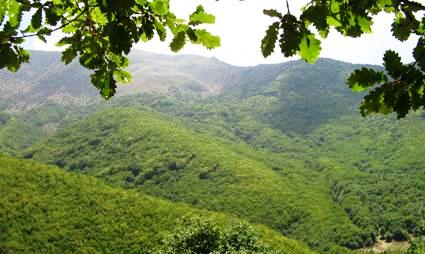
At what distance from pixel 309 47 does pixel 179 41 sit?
33.5 inches

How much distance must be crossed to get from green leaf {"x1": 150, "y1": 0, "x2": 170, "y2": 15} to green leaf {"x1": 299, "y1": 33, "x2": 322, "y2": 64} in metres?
0.76

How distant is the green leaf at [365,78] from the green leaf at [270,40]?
44cm

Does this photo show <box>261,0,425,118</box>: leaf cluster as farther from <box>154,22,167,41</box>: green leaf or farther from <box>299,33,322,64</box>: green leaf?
<box>154,22,167,41</box>: green leaf

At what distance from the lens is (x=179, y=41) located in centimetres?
291

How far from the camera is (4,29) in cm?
266

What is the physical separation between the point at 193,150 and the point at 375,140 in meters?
67.1

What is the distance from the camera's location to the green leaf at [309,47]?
2381mm

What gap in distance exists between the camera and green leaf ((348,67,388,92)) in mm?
2152

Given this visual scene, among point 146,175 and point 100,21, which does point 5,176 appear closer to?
point 146,175

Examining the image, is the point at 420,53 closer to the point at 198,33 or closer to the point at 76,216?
the point at 198,33

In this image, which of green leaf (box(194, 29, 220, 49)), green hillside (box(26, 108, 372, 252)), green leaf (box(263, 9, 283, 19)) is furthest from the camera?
green hillside (box(26, 108, 372, 252))

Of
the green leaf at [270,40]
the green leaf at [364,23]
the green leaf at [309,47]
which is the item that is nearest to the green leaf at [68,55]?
the green leaf at [270,40]

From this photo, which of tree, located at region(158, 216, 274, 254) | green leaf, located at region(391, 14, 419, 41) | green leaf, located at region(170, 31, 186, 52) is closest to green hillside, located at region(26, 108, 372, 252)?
tree, located at region(158, 216, 274, 254)

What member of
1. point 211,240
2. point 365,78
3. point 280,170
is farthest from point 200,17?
point 280,170
